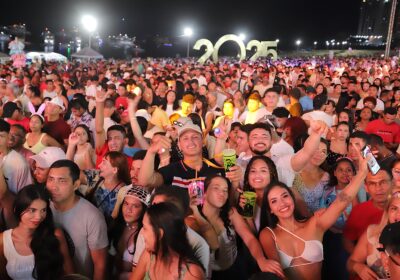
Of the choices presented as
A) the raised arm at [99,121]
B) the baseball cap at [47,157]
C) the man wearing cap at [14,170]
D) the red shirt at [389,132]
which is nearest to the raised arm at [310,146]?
the baseball cap at [47,157]

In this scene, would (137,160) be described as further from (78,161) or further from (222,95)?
(222,95)

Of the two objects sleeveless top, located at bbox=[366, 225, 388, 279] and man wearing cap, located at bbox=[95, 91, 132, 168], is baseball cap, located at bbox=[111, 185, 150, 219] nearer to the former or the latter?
man wearing cap, located at bbox=[95, 91, 132, 168]

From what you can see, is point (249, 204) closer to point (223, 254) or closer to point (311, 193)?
point (223, 254)

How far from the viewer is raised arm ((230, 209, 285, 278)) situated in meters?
3.10

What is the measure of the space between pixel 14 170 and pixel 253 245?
8.02ft

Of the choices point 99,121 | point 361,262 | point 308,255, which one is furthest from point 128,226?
point 99,121

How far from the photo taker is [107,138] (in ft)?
17.7

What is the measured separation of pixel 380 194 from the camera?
12.5ft

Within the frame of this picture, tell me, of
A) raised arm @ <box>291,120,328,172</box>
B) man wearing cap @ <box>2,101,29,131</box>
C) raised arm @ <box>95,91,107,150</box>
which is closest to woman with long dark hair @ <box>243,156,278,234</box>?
raised arm @ <box>291,120,328,172</box>

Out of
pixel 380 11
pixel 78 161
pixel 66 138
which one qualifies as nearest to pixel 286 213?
pixel 78 161

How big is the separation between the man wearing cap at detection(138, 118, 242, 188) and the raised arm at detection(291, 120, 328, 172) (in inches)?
26.4

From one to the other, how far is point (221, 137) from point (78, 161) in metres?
1.71

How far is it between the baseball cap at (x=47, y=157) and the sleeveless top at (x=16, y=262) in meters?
1.22

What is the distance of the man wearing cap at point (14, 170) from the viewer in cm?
430
